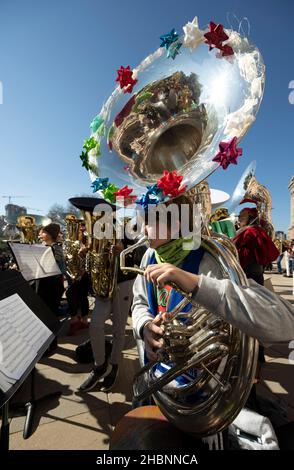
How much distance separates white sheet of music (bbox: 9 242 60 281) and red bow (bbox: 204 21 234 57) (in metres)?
2.16

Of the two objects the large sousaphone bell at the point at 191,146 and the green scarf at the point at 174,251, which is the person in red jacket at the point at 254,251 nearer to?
the large sousaphone bell at the point at 191,146

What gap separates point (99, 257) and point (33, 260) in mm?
663

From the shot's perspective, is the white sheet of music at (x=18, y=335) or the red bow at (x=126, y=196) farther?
the red bow at (x=126, y=196)

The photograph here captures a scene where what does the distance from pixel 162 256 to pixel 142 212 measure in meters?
0.25

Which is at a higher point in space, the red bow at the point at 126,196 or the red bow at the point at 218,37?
the red bow at the point at 218,37

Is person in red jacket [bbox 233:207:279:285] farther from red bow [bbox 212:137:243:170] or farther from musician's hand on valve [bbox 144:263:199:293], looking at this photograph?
musician's hand on valve [bbox 144:263:199:293]

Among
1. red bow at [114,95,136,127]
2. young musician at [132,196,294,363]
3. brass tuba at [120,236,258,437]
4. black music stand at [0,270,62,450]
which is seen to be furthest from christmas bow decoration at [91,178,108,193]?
young musician at [132,196,294,363]

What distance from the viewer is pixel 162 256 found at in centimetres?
127

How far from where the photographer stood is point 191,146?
66.6 inches

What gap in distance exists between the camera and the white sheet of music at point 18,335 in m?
1.00

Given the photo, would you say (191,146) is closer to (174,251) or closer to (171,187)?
(171,187)

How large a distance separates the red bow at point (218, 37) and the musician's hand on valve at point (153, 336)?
1509 millimetres

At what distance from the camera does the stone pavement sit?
175 centimetres

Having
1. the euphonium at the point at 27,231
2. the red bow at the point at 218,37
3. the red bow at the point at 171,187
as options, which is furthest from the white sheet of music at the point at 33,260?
the euphonium at the point at 27,231
